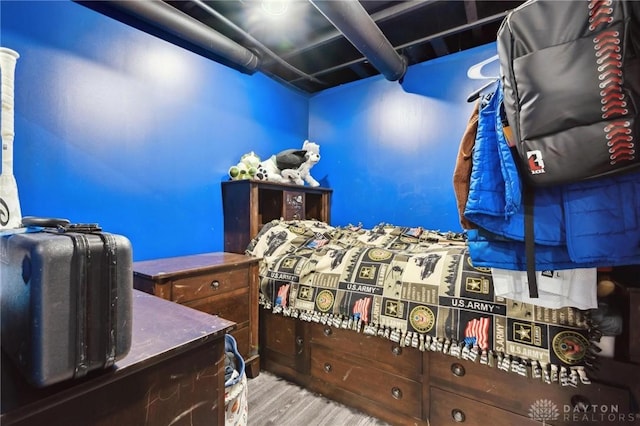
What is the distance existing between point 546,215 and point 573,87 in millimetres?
359

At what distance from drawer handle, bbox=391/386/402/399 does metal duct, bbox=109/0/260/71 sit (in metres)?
2.55

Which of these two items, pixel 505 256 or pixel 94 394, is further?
pixel 505 256

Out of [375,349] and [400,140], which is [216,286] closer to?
[375,349]

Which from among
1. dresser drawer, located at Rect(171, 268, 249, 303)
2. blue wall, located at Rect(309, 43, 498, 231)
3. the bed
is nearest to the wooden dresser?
the bed

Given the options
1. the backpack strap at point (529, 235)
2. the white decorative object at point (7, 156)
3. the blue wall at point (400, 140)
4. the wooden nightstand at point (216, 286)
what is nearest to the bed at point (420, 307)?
the wooden nightstand at point (216, 286)

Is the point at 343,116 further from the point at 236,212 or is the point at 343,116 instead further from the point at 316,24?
the point at 236,212

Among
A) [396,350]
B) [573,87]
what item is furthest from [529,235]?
[396,350]

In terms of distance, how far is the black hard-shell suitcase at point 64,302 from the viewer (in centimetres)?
44

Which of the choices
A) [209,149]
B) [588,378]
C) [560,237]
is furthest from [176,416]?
[209,149]

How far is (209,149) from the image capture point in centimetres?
218

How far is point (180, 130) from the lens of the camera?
198cm

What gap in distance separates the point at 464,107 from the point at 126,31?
102 inches

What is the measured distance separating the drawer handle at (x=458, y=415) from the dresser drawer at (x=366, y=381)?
0.15 m

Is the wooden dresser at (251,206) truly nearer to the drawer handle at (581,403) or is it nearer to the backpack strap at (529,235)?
the backpack strap at (529,235)
